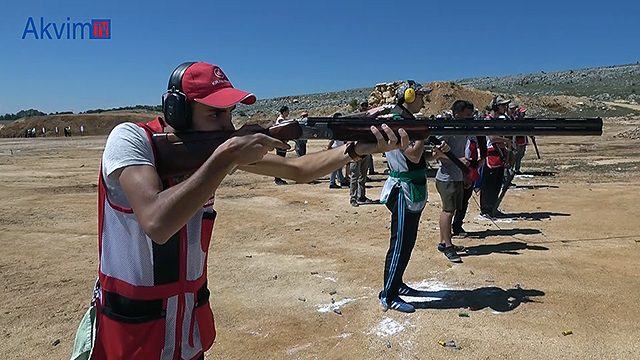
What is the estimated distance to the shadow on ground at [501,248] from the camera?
7.14 m

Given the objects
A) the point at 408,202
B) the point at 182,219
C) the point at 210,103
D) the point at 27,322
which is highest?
the point at 210,103

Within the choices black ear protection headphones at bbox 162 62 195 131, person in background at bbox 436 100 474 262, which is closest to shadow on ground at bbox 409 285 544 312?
person in background at bbox 436 100 474 262

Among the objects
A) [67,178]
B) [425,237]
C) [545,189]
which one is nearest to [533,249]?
[425,237]

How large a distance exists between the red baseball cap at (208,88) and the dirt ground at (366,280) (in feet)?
9.37

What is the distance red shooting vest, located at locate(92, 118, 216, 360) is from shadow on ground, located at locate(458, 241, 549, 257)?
5.39 meters

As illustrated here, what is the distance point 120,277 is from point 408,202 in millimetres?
3451

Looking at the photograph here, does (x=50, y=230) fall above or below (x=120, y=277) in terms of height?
below

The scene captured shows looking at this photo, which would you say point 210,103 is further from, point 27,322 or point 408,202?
point 27,322

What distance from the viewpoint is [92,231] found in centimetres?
923

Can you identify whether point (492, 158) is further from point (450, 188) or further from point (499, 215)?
point (450, 188)

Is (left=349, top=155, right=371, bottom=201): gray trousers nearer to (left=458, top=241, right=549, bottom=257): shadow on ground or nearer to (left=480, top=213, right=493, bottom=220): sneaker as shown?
(left=480, top=213, right=493, bottom=220): sneaker

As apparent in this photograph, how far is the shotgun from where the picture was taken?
2225mm

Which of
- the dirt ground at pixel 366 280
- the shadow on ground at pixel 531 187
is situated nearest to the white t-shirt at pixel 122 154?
the dirt ground at pixel 366 280

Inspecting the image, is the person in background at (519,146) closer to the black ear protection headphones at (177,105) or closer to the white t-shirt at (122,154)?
the black ear protection headphones at (177,105)
